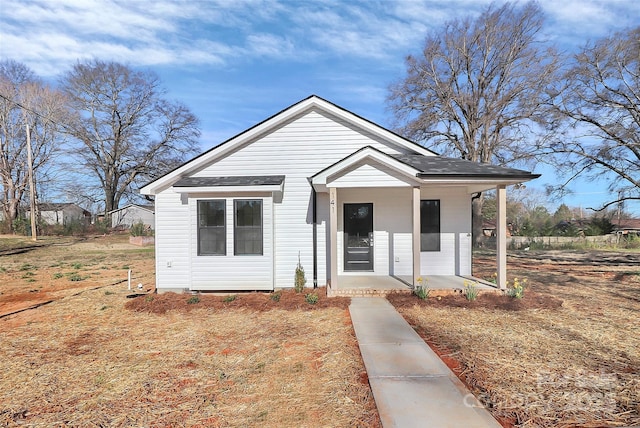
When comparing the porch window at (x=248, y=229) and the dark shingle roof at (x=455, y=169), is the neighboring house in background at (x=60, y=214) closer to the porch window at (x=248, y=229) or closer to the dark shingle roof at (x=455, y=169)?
the porch window at (x=248, y=229)

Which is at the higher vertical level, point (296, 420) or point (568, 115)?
point (568, 115)

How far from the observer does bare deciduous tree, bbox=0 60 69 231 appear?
29.1 meters

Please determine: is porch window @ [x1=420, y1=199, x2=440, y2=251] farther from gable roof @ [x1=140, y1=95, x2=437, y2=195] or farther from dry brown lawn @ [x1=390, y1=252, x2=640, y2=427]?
dry brown lawn @ [x1=390, y1=252, x2=640, y2=427]

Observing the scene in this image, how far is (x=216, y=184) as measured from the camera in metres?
8.41

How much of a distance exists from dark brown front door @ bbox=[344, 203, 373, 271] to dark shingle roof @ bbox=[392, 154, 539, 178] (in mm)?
1879

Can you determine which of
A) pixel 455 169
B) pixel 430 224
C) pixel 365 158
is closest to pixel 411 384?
pixel 365 158

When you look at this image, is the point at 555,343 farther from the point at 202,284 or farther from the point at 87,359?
the point at 202,284

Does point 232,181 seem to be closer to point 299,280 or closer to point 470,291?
point 299,280

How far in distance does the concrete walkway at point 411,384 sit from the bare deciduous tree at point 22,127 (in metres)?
36.2

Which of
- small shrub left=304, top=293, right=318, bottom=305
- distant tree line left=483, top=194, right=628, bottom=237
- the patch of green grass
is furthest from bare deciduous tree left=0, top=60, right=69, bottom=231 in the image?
distant tree line left=483, top=194, right=628, bottom=237

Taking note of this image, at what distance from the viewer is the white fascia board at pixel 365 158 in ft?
25.0

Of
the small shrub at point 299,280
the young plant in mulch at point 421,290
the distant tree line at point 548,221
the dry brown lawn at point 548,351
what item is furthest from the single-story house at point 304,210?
the distant tree line at point 548,221

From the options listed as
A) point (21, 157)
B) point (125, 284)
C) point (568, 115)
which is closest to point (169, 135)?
point (21, 157)

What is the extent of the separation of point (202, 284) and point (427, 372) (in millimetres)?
6441
